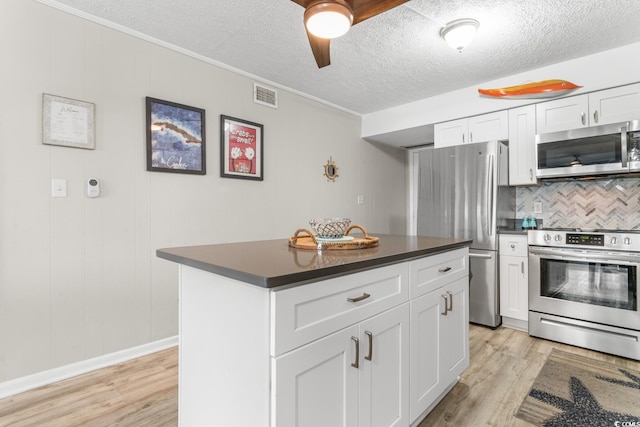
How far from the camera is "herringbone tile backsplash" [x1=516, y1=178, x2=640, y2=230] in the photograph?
2945 millimetres

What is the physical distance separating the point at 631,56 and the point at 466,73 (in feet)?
4.00

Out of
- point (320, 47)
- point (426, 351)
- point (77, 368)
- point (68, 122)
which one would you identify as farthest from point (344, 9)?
point (77, 368)

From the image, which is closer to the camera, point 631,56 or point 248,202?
point 631,56

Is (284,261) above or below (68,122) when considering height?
below

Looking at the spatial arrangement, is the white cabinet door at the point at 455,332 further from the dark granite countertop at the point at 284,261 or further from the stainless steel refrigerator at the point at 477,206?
the stainless steel refrigerator at the point at 477,206

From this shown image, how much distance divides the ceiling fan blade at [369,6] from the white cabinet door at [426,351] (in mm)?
1422

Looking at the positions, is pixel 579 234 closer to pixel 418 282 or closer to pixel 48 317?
pixel 418 282

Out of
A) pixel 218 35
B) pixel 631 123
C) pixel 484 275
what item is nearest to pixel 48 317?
pixel 218 35

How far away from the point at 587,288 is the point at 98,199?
379 cm

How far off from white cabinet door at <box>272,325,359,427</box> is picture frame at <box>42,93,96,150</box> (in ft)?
7.01

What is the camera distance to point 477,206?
3.20 metres

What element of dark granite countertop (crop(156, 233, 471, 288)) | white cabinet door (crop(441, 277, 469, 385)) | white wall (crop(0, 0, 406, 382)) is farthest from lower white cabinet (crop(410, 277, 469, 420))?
white wall (crop(0, 0, 406, 382))

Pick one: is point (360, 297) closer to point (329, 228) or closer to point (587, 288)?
point (329, 228)

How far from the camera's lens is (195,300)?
129 centimetres
